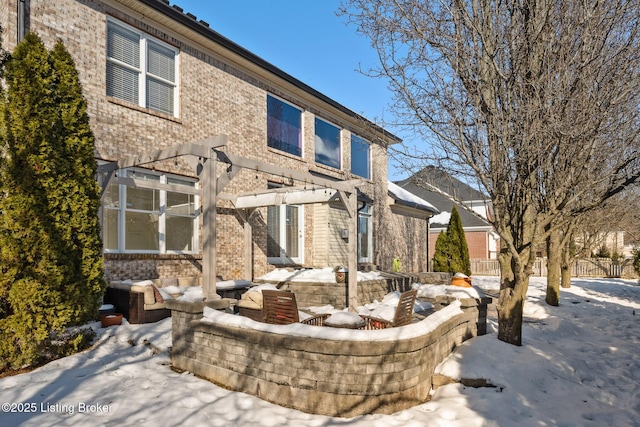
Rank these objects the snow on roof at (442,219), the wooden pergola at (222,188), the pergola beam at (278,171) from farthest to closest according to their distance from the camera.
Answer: the snow on roof at (442,219) < the pergola beam at (278,171) < the wooden pergola at (222,188)

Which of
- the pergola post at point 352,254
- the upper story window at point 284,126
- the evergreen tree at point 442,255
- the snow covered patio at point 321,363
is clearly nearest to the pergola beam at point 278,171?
the pergola post at point 352,254

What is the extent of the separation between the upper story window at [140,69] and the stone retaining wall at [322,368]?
5.90 metres

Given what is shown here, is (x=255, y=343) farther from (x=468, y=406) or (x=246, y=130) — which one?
(x=246, y=130)

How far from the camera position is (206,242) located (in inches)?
233

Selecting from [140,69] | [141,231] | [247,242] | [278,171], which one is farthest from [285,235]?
[140,69]

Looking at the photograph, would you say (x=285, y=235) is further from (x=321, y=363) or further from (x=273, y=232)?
(x=321, y=363)

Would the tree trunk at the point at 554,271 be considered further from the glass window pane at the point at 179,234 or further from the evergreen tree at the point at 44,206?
the evergreen tree at the point at 44,206

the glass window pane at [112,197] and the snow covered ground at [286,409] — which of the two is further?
the glass window pane at [112,197]

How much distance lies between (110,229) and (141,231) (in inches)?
27.1

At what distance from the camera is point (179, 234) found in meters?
9.98

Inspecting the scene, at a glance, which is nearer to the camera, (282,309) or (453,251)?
(282,309)

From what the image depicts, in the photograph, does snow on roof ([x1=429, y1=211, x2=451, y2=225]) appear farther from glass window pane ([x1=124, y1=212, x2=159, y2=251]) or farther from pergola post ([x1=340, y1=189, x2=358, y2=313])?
glass window pane ([x1=124, y1=212, x2=159, y2=251])

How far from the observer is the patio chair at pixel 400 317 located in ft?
20.2

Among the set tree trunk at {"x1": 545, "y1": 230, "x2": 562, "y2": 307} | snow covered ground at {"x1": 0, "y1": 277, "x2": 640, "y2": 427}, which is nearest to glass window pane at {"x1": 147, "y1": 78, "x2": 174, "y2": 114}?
snow covered ground at {"x1": 0, "y1": 277, "x2": 640, "y2": 427}
